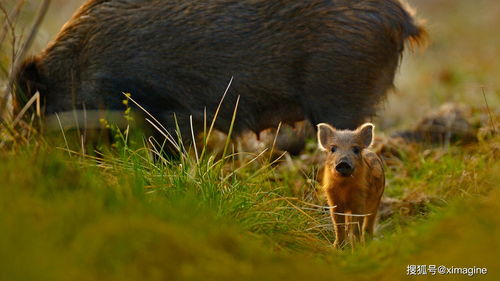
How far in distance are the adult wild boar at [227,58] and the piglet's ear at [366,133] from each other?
102cm

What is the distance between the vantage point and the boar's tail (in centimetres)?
623

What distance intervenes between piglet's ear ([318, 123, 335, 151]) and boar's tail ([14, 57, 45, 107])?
2427 mm

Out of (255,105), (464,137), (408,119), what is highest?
(255,105)

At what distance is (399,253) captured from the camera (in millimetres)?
3713

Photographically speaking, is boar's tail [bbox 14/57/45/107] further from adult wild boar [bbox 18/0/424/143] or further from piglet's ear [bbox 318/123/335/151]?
piglet's ear [bbox 318/123/335/151]

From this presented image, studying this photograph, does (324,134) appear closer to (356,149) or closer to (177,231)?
(356,149)

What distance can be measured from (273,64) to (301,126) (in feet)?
3.27

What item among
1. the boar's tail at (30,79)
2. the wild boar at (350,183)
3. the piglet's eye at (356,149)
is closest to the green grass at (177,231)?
the wild boar at (350,183)

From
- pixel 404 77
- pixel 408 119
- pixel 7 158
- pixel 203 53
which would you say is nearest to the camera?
pixel 7 158

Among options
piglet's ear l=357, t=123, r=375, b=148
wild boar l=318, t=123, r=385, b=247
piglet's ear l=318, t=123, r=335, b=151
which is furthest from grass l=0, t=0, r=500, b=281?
piglet's ear l=357, t=123, r=375, b=148

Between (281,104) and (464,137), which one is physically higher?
(281,104)

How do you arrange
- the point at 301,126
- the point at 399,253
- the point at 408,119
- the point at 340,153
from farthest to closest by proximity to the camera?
the point at 408,119, the point at 301,126, the point at 340,153, the point at 399,253

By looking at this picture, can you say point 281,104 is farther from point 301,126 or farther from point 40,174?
point 40,174

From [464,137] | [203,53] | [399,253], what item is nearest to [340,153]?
[399,253]
